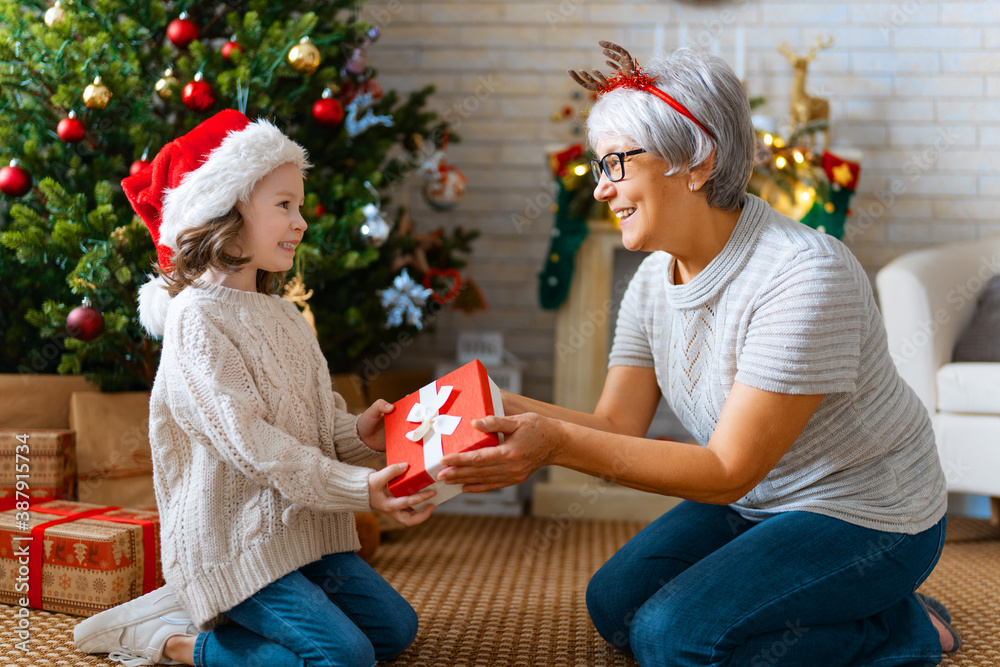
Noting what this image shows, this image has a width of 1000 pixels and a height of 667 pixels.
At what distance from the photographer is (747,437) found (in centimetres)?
110

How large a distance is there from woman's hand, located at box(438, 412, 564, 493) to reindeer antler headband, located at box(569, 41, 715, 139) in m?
0.50

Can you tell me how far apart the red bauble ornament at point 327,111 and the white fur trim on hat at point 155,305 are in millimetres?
839

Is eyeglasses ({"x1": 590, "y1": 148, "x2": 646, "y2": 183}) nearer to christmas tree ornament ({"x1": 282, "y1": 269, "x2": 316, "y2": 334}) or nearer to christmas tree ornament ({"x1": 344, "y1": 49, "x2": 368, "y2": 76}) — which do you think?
christmas tree ornament ({"x1": 282, "y1": 269, "x2": 316, "y2": 334})

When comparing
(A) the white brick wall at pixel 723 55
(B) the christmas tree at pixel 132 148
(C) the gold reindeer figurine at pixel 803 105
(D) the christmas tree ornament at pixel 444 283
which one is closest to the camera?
(B) the christmas tree at pixel 132 148

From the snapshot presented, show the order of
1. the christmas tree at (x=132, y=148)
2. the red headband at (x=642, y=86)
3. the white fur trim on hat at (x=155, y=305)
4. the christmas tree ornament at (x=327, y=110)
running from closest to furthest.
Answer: the red headband at (x=642, y=86), the white fur trim on hat at (x=155, y=305), the christmas tree at (x=132, y=148), the christmas tree ornament at (x=327, y=110)

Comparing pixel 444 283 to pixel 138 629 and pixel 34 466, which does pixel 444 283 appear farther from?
pixel 138 629

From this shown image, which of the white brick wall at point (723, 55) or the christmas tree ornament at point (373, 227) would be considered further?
the white brick wall at point (723, 55)

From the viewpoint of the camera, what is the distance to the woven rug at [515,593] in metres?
1.34

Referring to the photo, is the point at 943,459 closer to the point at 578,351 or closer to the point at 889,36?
A: the point at 578,351

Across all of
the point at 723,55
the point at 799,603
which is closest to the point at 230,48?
the point at 799,603

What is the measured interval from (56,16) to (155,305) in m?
0.87

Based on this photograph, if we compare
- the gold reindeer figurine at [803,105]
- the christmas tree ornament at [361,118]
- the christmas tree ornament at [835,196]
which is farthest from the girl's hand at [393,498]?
the gold reindeer figurine at [803,105]

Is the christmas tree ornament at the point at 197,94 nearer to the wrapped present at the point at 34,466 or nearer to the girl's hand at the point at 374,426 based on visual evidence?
the wrapped present at the point at 34,466

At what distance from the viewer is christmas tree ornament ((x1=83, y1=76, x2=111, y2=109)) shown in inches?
65.9
